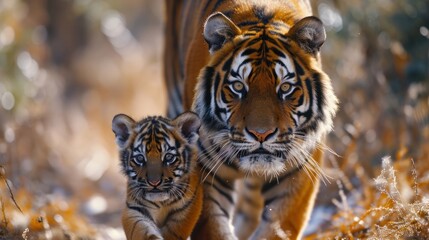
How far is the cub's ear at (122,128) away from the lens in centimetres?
486

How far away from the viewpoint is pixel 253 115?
456 cm

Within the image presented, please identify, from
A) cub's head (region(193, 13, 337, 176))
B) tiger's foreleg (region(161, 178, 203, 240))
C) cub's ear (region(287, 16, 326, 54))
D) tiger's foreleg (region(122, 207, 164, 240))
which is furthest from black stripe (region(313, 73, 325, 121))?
tiger's foreleg (region(122, 207, 164, 240))

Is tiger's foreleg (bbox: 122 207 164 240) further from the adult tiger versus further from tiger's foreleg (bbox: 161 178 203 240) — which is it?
the adult tiger

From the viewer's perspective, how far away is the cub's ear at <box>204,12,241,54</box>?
15.9ft

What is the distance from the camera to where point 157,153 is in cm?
461

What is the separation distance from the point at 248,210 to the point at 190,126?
2139mm

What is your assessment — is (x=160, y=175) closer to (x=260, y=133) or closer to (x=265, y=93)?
(x=260, y=133)

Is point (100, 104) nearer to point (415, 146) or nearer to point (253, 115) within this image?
point (415, 146)

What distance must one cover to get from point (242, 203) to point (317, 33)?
239 centimetres

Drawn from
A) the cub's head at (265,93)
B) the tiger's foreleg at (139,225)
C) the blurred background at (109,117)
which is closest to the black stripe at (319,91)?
the cub's head at (265,93)

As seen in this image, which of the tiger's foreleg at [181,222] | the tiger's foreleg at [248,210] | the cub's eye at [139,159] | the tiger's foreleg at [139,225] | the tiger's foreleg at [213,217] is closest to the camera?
the tiger's foreleg at [139,225]

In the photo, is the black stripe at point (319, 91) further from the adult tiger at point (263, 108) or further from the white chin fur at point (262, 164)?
the white chin fur at point (262, 164)

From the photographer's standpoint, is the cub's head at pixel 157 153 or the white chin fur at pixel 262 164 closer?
the cub's head at pixel 157 153

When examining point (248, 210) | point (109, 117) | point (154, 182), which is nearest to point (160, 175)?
point (154, 182)
